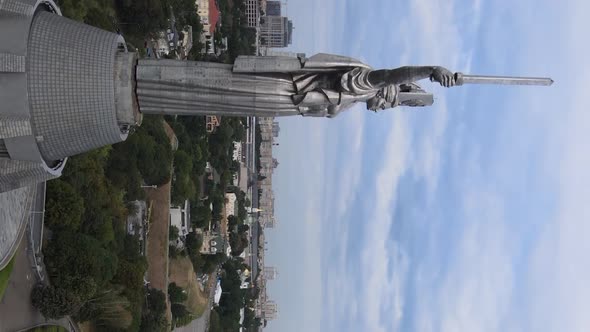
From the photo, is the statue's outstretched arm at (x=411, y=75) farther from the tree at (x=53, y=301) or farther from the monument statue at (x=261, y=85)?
the tree at (x=53, y=301)

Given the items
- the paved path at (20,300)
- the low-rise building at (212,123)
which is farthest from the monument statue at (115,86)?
the low-rise building at (212,123)

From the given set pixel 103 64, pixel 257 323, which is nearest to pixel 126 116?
pixel 103 64

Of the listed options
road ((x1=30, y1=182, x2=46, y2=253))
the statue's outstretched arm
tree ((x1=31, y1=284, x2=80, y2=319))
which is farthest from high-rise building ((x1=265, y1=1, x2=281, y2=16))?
the statue's outstretched arm

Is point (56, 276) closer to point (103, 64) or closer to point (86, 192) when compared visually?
point (86, 192)

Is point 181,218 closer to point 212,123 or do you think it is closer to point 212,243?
point 212,243

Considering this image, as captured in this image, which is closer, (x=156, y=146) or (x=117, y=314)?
(x=117, y=314)

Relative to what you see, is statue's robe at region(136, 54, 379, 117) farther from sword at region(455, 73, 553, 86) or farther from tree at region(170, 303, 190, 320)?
tree at region(170, 303, 190, 320)

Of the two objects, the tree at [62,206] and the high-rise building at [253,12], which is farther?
the high-rise building at [253,12]

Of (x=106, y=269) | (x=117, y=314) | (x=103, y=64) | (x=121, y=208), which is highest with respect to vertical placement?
(x=103, y=64)
